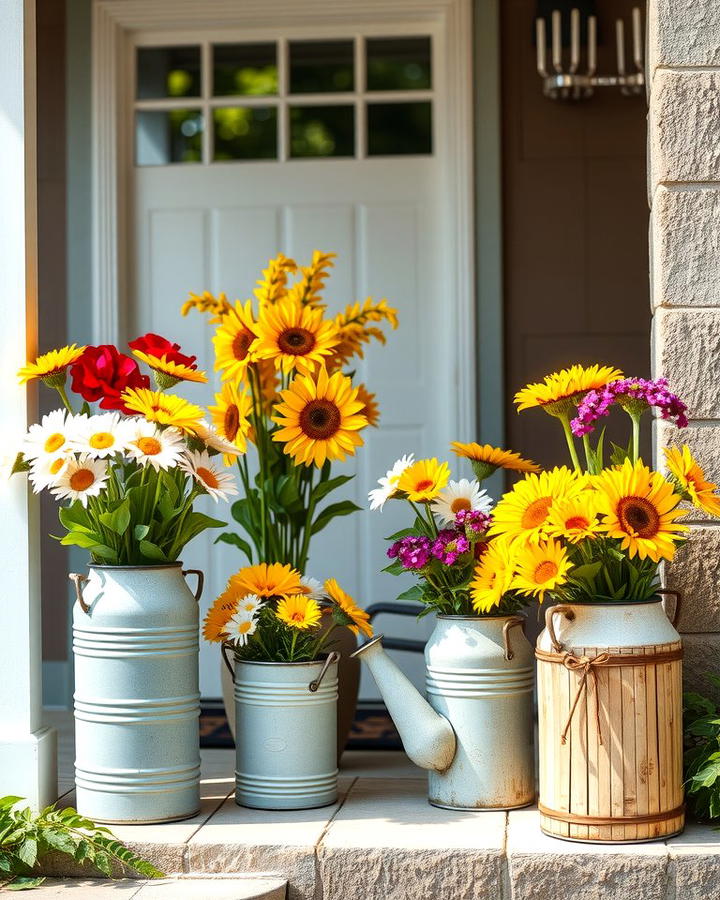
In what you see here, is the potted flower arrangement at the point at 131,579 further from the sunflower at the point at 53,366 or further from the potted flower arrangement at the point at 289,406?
the potted flower arrangement at the point at 289,406

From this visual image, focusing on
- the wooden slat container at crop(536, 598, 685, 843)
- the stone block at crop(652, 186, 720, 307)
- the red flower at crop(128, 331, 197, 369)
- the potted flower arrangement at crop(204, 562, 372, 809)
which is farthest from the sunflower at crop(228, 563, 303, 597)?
the stone block at crop(652, 186, 720, 307)

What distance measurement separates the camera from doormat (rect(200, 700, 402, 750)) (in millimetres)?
2926

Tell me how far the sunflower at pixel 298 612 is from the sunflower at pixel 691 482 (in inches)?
27.2

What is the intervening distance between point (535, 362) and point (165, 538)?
1972 mm

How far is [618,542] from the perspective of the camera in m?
2.00

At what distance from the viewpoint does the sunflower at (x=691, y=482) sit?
1.99m

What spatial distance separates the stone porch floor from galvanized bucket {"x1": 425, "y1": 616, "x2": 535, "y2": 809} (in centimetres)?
5

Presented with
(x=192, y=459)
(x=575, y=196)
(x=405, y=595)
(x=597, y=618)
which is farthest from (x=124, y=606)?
(x=575, y=196)

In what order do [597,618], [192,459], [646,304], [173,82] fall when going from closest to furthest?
[597,618], [192,459], [646,304], [173,82]

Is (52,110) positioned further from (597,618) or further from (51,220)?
(597,618)

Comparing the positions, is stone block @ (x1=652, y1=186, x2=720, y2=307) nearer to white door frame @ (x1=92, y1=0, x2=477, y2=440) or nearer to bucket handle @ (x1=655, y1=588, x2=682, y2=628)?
bucket handle @ (x1=655, y1=588, x2=682, y2=628)

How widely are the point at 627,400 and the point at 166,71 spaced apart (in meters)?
2.61


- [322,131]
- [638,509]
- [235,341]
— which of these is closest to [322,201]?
[322,131]

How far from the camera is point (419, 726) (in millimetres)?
2145
